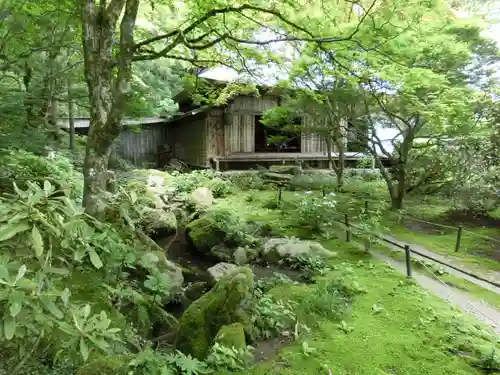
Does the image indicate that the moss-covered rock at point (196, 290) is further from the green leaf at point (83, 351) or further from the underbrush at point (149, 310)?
the green leaf at point (83, 351)

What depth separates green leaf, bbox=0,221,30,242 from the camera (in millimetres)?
1512

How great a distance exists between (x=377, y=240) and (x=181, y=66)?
1297 cm

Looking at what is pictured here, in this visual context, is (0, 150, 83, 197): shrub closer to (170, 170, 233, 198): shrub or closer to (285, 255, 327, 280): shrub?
(285, 255, 327, 280): shrub

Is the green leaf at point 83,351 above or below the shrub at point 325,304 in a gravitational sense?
above

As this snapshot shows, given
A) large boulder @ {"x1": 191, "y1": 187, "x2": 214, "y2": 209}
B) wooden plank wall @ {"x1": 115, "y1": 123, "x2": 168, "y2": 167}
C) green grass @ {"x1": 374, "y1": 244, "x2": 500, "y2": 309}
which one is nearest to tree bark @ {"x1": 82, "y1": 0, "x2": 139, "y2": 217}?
green grass @ {"x1": 374, "y1": 244, "x2": 500, "y2": 309}

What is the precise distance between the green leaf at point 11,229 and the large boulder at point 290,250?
5.47 m

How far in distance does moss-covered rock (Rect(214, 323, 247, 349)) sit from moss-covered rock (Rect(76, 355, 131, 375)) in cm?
104

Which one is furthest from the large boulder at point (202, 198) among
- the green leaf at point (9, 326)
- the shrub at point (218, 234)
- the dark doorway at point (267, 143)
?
the green leaf at point (9, 326)

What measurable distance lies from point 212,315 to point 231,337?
1.78 feet

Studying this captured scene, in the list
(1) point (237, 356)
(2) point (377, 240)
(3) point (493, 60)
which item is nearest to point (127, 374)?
(1) point (237, 356)

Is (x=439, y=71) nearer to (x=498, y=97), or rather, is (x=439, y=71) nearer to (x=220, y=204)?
(x=498, y=97)

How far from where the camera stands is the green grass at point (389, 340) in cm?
343

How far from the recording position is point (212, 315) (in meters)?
4.00

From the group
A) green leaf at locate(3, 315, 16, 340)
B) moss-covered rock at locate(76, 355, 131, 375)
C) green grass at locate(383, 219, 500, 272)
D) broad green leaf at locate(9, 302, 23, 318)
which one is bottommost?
green grass at locate(383, 219, 500, 272)
